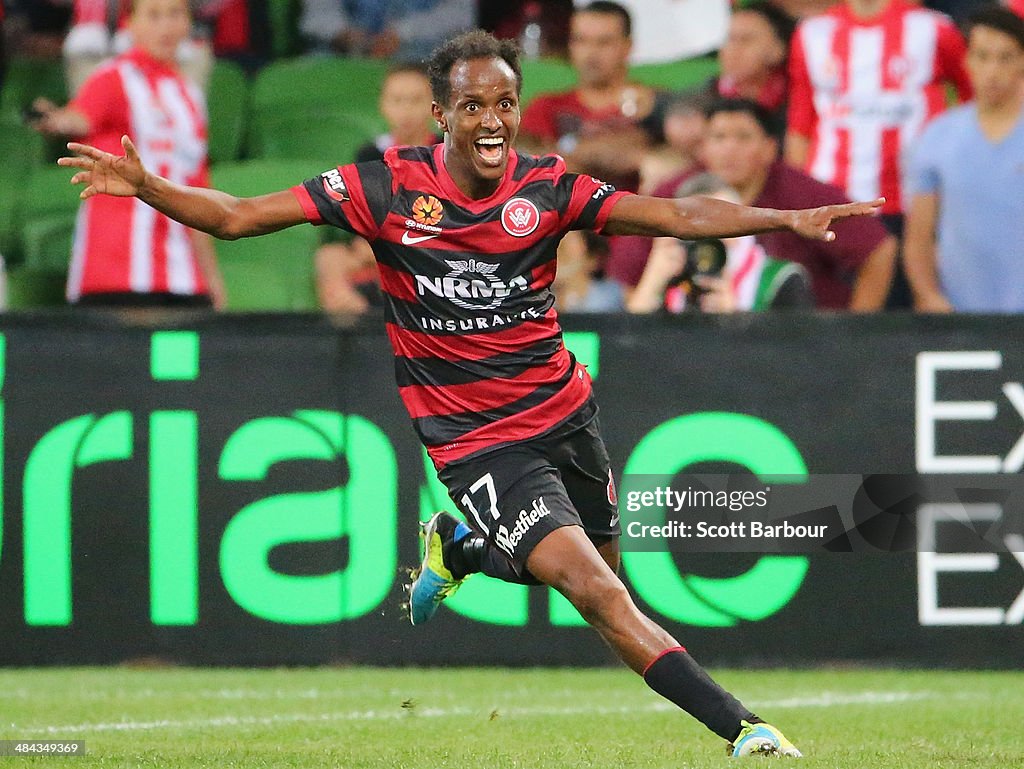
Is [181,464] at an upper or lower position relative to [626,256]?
lower

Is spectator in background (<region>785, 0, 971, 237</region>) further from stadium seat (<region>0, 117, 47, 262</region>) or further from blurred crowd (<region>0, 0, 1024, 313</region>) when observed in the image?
stadium seat (<region>0, 117, 47, 262</region>)

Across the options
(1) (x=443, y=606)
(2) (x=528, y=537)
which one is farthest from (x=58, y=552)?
(2) (x=528, y=537)

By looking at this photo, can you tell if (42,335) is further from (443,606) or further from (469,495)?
(469,495)

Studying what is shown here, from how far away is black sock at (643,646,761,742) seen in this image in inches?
198

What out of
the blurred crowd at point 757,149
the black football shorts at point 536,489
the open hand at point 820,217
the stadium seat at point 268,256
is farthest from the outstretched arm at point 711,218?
the stadium seat at point 268,256

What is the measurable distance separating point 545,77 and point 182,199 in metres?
6.48

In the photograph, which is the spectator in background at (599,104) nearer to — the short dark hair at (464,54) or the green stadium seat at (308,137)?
Result: the green stadium seat at (308,137)

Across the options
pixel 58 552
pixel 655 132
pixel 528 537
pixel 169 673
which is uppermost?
pixel 655 132

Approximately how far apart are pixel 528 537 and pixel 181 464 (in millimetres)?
3022

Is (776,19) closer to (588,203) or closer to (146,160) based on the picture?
(146,160)

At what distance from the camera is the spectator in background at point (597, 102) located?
9.93 m

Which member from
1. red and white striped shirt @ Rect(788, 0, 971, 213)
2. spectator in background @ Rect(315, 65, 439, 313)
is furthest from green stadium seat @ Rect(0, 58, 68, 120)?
red and white striped shirt @ Rect(788, 0, 971, 213)

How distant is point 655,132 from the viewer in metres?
10.0

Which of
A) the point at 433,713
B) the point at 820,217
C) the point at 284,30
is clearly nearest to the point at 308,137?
the point at 284,30
